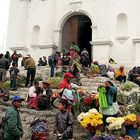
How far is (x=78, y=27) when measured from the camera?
86.3ft

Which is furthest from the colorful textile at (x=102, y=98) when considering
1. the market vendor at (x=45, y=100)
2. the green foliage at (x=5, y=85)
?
the green foliage at (x=5, y=85)

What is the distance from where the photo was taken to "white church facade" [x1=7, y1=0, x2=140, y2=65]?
23.1m

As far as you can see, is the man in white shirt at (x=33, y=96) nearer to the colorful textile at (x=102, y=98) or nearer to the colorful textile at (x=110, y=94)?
the colorful textile at (x=102, y=98)

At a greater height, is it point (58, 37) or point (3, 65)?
point (58, 37)

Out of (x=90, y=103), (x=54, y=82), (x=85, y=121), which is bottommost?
(x=85, y=121)

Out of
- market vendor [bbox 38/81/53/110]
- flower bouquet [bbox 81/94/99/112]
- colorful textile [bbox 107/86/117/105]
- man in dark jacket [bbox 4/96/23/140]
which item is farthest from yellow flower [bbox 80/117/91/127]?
market vendor [bbox 38/81/53/110]

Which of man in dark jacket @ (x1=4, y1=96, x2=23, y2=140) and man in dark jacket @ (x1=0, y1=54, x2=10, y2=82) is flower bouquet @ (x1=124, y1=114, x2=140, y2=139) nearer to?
man in dark jacket @ (x1=4, y1=96, x2=23, y2=140)

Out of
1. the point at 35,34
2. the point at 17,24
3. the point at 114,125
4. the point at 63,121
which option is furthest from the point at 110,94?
the point at 17,24

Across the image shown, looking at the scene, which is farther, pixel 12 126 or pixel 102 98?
pixel 102 98

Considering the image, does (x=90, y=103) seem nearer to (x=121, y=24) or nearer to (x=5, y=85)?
(x=5, y=85)

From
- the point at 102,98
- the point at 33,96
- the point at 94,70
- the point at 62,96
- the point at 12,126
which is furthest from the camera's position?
the point at 94,70

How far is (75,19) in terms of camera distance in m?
26.0

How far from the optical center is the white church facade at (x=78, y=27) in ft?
75.9

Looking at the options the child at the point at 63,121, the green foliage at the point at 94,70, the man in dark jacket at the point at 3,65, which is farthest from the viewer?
the green foliage at the point at 94,70
